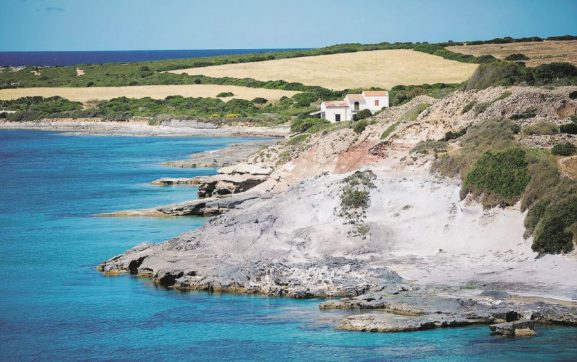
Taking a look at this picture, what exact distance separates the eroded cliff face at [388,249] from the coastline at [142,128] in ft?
160

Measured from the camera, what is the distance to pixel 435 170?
40.8 metres

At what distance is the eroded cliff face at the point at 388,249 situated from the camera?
99.9 feet

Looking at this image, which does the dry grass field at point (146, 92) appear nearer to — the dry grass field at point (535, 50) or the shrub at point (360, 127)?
the dry grass field at point (535, 50)

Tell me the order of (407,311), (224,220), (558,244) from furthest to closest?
(224,220), (558,244), (407,311)

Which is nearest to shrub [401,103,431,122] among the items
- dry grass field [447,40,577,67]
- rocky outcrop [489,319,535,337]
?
rocky outcrop [489,319,535,337]

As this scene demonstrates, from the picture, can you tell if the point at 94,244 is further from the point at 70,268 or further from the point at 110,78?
the point at 110,78

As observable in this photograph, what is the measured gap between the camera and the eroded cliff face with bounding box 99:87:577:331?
30453 mm

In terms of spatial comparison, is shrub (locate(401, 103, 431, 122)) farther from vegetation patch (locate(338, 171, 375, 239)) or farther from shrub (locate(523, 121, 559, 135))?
vegetation patch (locate(338, 171, 375, 239))

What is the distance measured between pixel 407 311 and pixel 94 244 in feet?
58.8

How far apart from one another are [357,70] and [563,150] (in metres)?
91.4

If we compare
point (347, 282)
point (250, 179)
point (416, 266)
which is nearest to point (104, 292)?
point (347, 282)

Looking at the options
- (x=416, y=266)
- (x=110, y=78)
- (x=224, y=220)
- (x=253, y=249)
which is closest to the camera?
(x=416, y=266)

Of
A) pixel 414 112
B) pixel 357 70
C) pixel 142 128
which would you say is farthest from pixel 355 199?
pixel 357 70

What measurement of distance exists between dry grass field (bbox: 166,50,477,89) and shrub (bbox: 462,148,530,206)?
7223 cm
